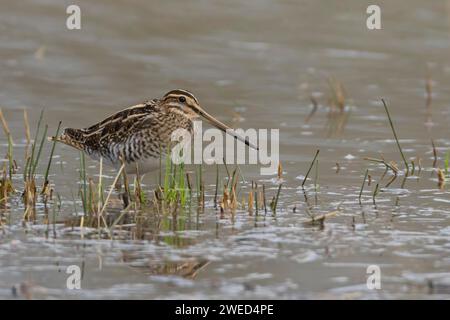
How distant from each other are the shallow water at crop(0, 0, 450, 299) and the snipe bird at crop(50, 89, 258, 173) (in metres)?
0.41

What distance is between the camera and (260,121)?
11.3m

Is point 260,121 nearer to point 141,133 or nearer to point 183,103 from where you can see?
point 183,103

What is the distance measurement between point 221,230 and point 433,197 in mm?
2042

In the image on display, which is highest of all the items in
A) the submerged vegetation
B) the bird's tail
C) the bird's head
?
the bird's head

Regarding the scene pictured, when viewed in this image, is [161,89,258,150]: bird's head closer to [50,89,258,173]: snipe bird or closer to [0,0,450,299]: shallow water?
[50,89,258,173]: snipe bird

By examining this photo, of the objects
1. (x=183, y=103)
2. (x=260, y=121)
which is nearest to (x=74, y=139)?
(x=183, y=103)

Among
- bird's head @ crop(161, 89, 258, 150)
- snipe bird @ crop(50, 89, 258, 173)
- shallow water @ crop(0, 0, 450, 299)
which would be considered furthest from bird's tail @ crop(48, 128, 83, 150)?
bird's head @ crop(161, 89, 258, 150)

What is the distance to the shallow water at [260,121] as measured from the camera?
636cm

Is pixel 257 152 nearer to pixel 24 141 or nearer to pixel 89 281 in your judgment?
pixel 24 141

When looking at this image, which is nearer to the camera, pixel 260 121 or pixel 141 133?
pixel 141 133

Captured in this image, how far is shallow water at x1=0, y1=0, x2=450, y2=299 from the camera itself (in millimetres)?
6355

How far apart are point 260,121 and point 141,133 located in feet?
9.41

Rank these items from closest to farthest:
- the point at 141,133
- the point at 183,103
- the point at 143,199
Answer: the point at 143,199 < the point at 141,133 < the point at 183,103
